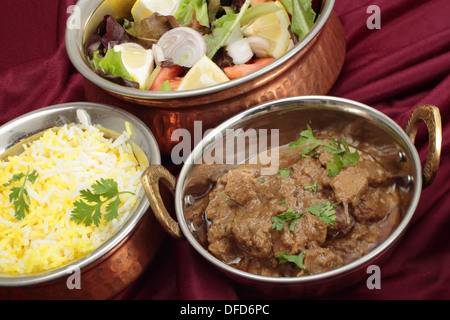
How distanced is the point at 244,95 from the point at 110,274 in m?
0.81

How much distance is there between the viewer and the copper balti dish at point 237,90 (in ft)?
5.85

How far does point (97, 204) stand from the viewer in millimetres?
1658

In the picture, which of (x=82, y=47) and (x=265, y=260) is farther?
(x=82, y=47)

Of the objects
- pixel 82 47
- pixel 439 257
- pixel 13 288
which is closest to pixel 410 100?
pixel 439 257

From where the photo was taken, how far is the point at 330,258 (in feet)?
4.54

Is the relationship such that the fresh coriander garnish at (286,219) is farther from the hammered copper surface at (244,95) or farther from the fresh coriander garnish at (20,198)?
the fresh coriander garnish at (20,198)

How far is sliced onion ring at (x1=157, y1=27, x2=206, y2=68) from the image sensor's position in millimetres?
2146

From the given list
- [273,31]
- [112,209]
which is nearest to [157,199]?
[112,209]

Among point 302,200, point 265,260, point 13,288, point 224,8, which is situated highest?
point 224,8

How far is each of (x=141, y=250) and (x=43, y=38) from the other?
1.68 meters

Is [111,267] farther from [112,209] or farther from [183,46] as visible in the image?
[183,46]

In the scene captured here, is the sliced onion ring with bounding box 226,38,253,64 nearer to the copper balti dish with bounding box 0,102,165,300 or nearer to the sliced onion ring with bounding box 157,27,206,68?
the sliced onion ring with bounding box 157,27,206,68

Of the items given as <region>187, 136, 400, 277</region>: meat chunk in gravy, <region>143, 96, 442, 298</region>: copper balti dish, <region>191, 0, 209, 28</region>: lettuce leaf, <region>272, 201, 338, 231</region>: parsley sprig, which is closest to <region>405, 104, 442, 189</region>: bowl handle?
<region>143, 96, 442, 298</region>: copper balti dish

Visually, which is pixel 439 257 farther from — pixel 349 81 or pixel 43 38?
pixel 43 38
